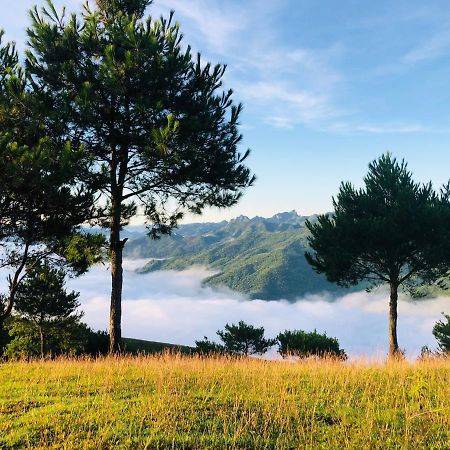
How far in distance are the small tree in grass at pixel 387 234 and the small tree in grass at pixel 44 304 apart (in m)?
14.7

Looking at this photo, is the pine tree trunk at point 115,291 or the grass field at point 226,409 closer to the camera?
the grass field at point 226,409

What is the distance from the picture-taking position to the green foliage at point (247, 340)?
2841cm

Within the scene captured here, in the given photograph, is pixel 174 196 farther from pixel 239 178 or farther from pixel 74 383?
pixel 74 383

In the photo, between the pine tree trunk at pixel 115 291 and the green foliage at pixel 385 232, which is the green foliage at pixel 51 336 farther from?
the green foliage at pixel 385 232

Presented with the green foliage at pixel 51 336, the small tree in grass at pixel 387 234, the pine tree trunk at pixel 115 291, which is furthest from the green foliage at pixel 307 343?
the green foliage at pixel 51 336

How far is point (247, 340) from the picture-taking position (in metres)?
28.6

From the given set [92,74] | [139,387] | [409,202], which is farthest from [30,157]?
[409,202]

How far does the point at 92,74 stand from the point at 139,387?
12670 mm

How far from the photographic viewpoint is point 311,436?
5.77 metres

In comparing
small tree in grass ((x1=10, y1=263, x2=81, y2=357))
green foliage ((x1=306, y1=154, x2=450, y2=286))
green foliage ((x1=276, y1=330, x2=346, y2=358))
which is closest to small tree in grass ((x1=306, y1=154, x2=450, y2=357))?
green foliage ((x1=306, y1=154, x2=450, y2=286))

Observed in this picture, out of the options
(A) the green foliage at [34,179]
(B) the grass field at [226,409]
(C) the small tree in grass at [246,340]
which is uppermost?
(A) the green foliage at [34,179]

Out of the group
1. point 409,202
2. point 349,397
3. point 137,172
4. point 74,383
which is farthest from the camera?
point 409,202

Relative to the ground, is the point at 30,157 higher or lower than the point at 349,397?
higher

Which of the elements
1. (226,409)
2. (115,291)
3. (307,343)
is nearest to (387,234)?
(307,343)
